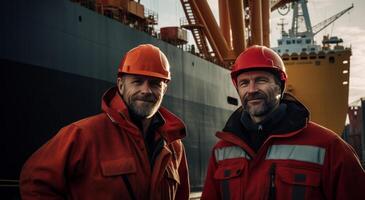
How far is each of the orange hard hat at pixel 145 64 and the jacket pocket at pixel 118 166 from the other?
62 centimetres

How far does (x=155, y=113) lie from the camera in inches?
139

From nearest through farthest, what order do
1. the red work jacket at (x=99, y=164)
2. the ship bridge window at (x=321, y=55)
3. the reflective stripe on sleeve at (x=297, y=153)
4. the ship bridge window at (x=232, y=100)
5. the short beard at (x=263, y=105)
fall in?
the red work jacket at (x=99, y=164), the reflective stripe on sleeve at (x=297, y=153), the short beard at (x=263, y=105), the ship bridge window at (x=232, y=100), the ship bridge window at (x=321, y=55)

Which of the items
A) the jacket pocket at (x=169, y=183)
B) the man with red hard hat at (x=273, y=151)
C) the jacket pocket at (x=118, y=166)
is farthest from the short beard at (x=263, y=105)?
the jacket pocket at (x=118, y=166)

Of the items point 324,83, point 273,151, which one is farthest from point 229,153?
point 324,83

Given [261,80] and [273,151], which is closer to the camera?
[273,151]

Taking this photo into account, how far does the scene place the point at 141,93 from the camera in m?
3.25

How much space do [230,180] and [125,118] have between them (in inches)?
32.5

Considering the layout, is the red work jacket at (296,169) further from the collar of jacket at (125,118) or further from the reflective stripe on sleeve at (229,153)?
the collar of jacket at (125,118)

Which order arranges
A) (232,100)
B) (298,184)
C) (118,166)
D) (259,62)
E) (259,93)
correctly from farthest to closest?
(232,100), (259,62), (259,93), (118,166), (298,184)

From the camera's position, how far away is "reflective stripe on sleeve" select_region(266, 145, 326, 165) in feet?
9.87

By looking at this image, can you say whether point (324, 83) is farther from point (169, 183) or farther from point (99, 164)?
point (99, 164)

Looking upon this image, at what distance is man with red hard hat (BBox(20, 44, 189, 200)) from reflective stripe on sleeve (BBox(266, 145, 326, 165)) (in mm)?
724

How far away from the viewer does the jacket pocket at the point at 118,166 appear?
9.99 feet

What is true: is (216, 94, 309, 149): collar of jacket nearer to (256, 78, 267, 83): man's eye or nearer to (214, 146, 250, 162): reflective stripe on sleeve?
(214, 146, 250, 162): reflective stripe on sleeve
